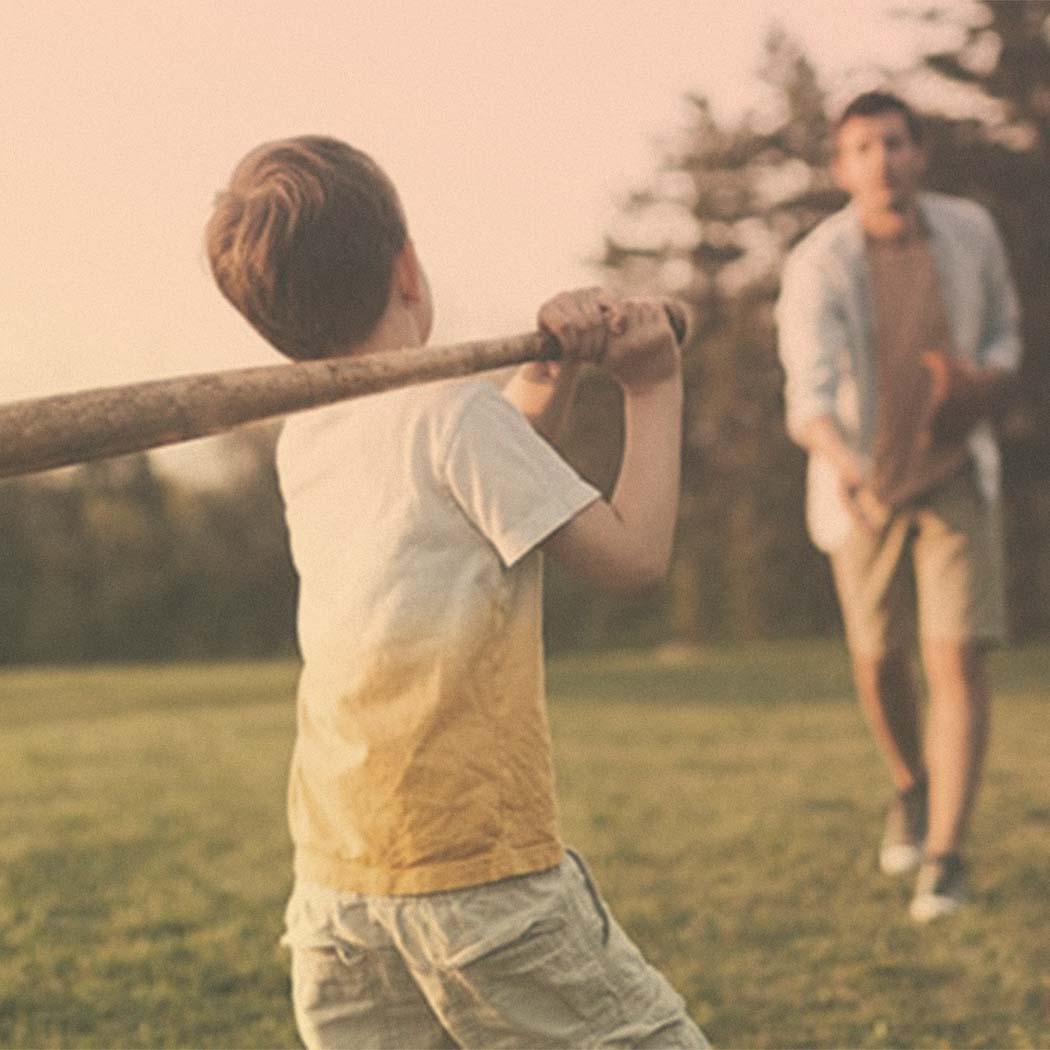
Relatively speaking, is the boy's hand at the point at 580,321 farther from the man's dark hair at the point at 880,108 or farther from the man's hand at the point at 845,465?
the man's dark hair at the point at 880,108

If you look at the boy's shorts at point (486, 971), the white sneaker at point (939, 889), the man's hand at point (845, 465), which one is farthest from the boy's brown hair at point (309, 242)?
the man's hand at point (845, 465)

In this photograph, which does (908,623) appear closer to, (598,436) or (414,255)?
(414,255)

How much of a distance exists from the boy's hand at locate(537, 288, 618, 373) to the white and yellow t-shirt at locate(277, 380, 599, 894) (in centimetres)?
12

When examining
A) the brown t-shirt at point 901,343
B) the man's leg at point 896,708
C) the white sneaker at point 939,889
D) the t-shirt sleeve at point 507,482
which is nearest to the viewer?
the t-shirt sleeve at point 507,482

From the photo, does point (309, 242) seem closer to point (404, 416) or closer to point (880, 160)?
point (404, 416)

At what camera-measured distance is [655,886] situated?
5090mm

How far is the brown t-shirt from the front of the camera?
515 cm

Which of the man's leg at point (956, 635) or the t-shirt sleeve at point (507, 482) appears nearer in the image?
the t-shirt sleeve at point (507, 482)

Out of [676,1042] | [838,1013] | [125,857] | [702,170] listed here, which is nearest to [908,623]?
[838,1013]

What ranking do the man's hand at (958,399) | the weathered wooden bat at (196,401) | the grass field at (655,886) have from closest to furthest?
the weathered wooden bat at (196,401)
the grass field at (655,886)
the man's hand at (958,399)

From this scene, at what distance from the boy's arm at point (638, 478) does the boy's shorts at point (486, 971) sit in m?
0.37

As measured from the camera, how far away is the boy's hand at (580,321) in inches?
90.1

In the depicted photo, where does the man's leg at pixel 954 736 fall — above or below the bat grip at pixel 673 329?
below

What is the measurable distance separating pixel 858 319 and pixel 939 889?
5.18 feet
